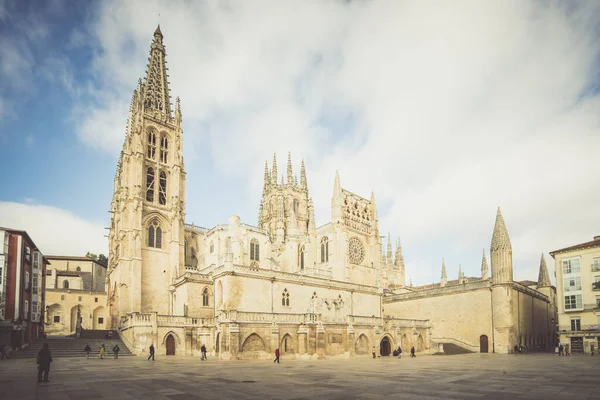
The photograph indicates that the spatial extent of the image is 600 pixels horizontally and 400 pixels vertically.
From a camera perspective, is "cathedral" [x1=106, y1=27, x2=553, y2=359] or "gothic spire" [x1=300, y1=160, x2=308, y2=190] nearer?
"cathedral" [x1=106, y1=27, x2=553, y2=359]

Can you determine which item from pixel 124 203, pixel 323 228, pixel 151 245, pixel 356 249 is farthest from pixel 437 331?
pixel 124 203

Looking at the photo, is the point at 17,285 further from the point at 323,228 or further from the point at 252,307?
the point at 323,228

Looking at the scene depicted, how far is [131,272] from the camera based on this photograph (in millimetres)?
43531

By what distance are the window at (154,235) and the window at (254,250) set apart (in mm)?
12040

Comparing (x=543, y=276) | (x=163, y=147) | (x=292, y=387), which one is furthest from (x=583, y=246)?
(x=163, y=147)

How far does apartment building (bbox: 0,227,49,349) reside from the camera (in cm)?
3112

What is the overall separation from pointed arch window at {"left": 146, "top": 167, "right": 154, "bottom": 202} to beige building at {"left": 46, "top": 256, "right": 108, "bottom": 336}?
17739 mm

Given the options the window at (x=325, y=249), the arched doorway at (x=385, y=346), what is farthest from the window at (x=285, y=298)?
the window at (x=325, y=249)

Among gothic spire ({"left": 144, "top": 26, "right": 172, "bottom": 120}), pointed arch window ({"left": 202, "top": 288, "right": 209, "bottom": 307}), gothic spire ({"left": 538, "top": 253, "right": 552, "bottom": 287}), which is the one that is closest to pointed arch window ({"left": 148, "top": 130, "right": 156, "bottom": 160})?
gothic spire ({"left": 144, "top": 26, "right": 172, "bottom": 120})

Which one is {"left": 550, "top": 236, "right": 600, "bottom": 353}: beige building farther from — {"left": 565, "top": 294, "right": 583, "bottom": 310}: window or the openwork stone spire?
the openwork stone spire

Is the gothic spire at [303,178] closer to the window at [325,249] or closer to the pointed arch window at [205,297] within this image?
the window at [325,249]

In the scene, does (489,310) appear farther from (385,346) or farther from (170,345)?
(170,345)

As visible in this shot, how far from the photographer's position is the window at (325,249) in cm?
→ 5387

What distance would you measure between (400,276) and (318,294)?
38.7 meters
